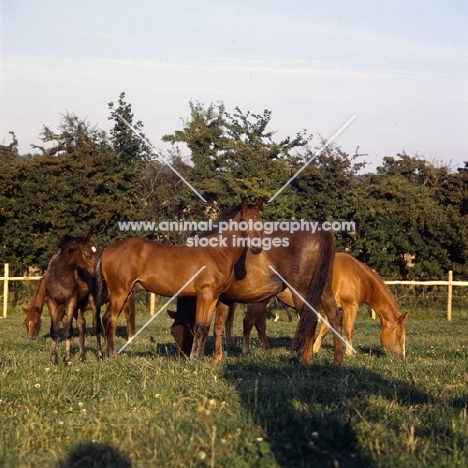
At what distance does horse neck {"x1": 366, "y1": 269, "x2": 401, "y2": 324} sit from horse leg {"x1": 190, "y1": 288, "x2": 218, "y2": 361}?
3.56 m

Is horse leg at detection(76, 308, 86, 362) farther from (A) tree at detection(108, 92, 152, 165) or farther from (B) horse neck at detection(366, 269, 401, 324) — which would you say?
(A) tree at detection(108, 92, 152, 165)

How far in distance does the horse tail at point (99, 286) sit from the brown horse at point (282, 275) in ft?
3.73

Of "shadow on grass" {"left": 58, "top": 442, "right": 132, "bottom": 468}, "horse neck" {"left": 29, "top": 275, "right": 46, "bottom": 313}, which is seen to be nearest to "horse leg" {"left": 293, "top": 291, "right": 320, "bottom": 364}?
"shadow on grass" {"left": 58, "top": 442, "right": 132, "bottom": 468}

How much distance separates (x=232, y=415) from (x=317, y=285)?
556 centimetres

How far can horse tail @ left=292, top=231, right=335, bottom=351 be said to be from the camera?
1048cm

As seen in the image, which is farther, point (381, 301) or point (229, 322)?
point (381, 301)

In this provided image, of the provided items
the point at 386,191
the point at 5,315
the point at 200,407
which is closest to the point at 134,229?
the point at 5,315

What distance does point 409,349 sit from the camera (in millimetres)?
Answer: 13633

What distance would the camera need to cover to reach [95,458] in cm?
Result: 498

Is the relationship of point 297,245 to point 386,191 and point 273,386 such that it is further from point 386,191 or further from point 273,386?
point 386,191

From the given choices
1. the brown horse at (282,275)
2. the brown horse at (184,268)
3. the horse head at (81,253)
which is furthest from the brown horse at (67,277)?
the brown horse at (282,275)

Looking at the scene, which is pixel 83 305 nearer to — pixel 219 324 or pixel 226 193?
pixel 219 324

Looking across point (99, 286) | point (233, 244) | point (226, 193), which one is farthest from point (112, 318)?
point (226, 193)

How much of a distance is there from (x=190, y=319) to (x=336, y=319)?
220cm
